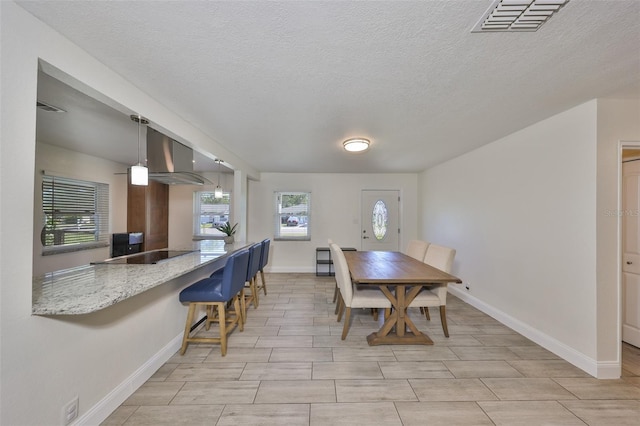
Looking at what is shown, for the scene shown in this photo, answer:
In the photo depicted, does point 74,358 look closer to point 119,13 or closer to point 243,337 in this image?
point 243,337

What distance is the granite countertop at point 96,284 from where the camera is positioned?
1242mm

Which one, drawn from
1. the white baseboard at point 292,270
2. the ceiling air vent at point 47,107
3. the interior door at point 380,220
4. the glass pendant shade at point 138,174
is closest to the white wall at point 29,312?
the glass pendant shade at point 138,174

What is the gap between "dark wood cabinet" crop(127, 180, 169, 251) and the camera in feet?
15.9

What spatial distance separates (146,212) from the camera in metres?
4.84

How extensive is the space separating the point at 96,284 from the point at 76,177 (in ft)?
11.6

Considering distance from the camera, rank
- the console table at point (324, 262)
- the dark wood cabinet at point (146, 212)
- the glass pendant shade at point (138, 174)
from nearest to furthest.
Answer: the glass pendant shade at point (138, 174) < the dark wood cabinet at point (146, 212) < the console table at point (324, 262)

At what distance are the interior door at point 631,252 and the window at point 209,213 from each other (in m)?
6.11

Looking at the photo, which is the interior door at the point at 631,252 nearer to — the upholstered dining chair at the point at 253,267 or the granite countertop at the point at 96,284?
the upholstered dining chair at the point at 253,267

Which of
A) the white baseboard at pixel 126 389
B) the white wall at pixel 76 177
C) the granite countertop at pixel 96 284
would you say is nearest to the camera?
the granite countertop at pixel 96 284

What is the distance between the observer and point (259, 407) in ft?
5.66

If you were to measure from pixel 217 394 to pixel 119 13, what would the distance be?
240cm

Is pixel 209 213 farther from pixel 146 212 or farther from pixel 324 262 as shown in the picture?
pixel 324 262

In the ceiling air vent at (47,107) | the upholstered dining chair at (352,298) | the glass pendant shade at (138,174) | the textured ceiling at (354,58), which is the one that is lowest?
the upholstered dining chair at (352,298)

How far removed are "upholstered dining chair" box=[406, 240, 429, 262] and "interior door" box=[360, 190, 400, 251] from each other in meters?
1.92
